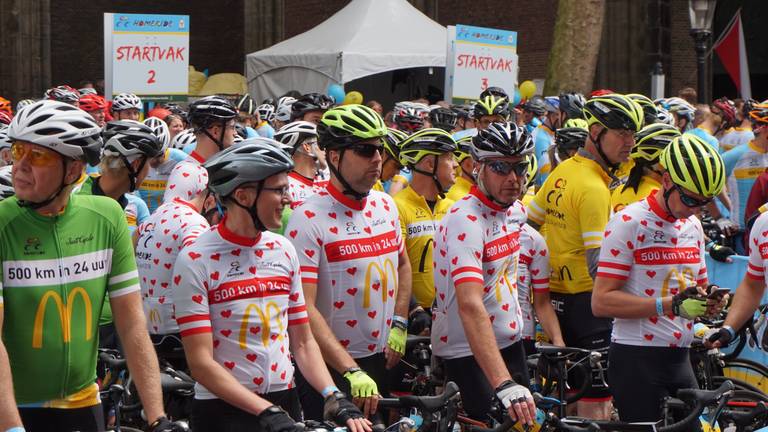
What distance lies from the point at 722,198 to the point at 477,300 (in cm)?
809

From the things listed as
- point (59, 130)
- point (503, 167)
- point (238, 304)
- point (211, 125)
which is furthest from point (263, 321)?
point (211, 125)

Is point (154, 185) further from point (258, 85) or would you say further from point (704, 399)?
point (258, 85)

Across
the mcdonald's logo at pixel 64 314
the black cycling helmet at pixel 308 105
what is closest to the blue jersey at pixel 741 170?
the black cycling helmet at pixel 308 105

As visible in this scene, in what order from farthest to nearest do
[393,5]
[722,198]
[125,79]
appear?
[393,5] < [125,79] < [722,198]

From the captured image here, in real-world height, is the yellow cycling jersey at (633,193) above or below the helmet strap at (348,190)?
below

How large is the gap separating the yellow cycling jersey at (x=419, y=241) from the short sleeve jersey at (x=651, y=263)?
1.96 meters

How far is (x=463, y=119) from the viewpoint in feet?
44.9

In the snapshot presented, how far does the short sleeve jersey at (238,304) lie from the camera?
15.1 ft

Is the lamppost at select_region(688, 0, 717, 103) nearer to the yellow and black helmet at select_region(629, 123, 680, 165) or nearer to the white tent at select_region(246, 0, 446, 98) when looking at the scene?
the white tent at select_region(246, 0, 446, 98)

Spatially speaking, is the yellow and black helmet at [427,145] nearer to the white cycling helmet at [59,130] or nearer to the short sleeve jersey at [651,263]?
the short sleeve jersey at [651,263]

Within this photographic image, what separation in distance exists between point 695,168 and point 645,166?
69.2 inches

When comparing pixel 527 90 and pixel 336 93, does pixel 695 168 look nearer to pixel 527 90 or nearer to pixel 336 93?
pixel 336 93

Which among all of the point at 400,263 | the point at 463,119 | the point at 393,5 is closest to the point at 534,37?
the point at 393,5

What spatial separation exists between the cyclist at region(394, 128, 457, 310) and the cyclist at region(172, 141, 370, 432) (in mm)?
3000
